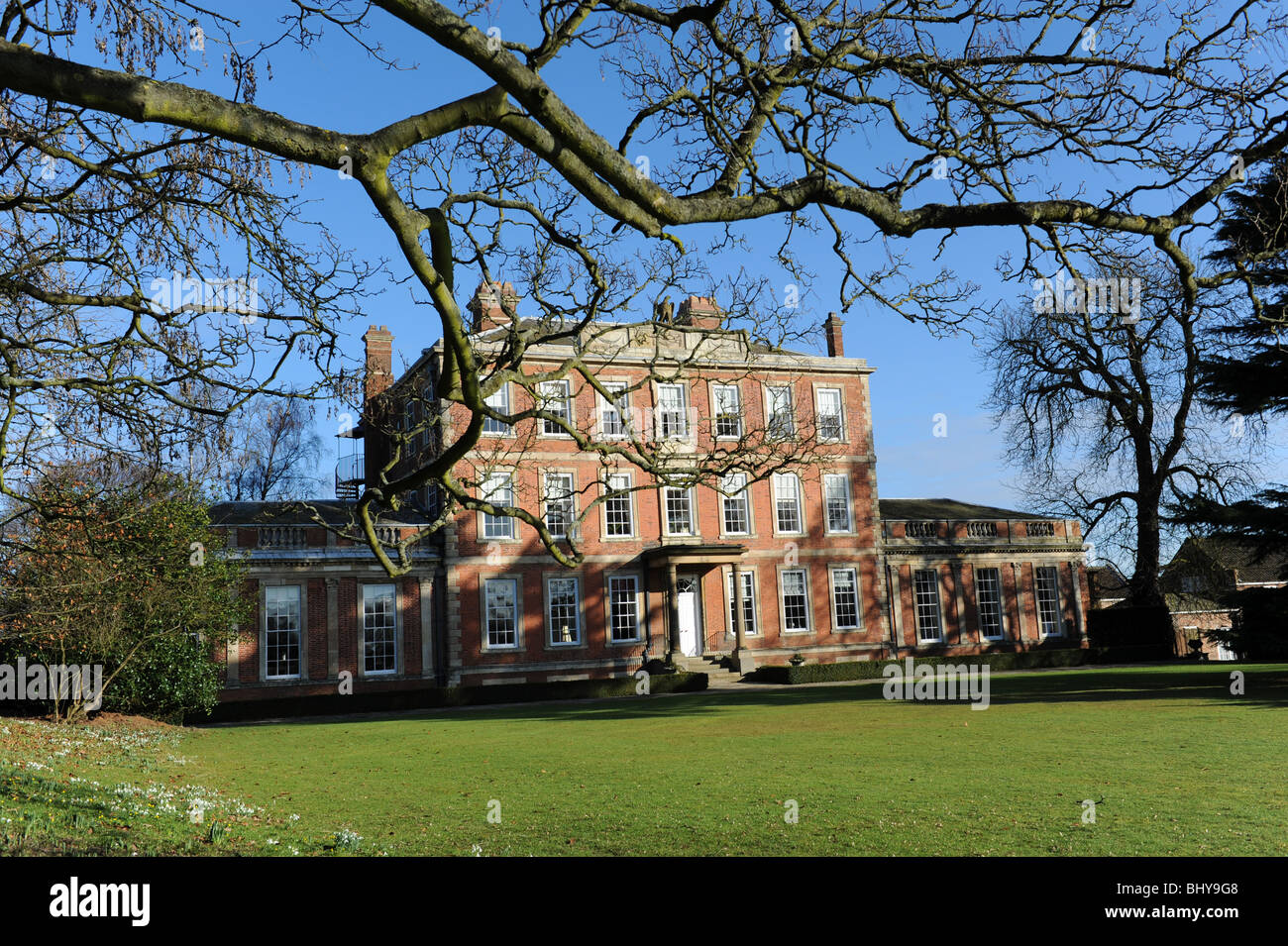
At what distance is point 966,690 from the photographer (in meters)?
25.6

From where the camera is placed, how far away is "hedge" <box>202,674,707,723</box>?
26281 mm

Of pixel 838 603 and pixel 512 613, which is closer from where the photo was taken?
pixel 512 613

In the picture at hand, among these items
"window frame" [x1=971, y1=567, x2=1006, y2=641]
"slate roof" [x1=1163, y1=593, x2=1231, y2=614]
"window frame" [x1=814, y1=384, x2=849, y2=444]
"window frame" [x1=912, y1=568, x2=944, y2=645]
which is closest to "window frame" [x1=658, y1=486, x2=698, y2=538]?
"window frame" [x1=814, y1=384, x2=849, y2=444]

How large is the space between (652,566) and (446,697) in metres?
8.77

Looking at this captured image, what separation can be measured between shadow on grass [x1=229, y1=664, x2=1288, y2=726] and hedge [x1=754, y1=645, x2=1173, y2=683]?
74.4 inches

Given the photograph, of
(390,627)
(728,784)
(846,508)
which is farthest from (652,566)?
(728,784)

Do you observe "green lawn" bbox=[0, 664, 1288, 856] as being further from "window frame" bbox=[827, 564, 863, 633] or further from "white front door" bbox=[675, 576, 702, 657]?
"window frame" bbox=[827, 564, 863, 633]

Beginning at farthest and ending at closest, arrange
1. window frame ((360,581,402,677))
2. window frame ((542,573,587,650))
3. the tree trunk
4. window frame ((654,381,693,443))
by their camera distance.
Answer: the tree trunk, window frame ((654,381,693,443)), window frame ((542,573,587,650)), window frame ((360,581,402,677))

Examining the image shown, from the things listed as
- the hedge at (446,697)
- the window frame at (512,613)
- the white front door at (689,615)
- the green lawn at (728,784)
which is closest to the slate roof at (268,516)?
the window frame at (512,613)

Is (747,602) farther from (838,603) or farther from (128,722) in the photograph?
(128,722)

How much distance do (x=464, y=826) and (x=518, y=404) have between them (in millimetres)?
24153

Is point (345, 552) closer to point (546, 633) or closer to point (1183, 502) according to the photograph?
point (546, 633)

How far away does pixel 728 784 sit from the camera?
11.3 meters
